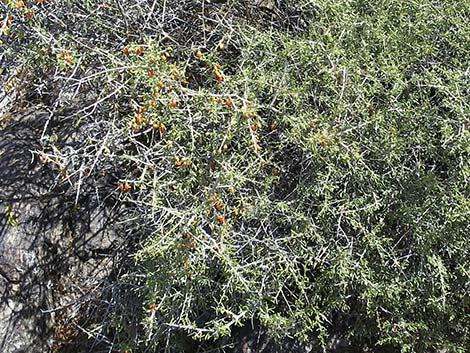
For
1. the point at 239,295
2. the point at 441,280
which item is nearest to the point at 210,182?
the point at 239,295

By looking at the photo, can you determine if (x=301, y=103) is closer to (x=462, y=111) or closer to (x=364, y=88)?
(x=364, y=88)

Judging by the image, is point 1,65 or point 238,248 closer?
point 238,248

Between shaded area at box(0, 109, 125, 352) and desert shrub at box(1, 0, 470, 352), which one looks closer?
desert shrub at box(1, 0, 470, 352)

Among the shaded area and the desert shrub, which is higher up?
the desert shrub

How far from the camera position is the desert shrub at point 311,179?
2.85 meters

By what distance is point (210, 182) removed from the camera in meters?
2.99

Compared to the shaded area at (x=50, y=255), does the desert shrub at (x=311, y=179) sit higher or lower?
higher

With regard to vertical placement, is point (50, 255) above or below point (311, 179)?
below

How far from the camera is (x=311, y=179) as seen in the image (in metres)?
3.04

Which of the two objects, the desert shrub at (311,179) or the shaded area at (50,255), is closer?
the desert shrub at (311,179)

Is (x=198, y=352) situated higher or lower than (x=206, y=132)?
lower

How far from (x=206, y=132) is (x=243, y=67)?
446mm

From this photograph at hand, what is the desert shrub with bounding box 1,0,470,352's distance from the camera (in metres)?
2.85

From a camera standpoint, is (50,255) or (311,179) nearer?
(311,179)
